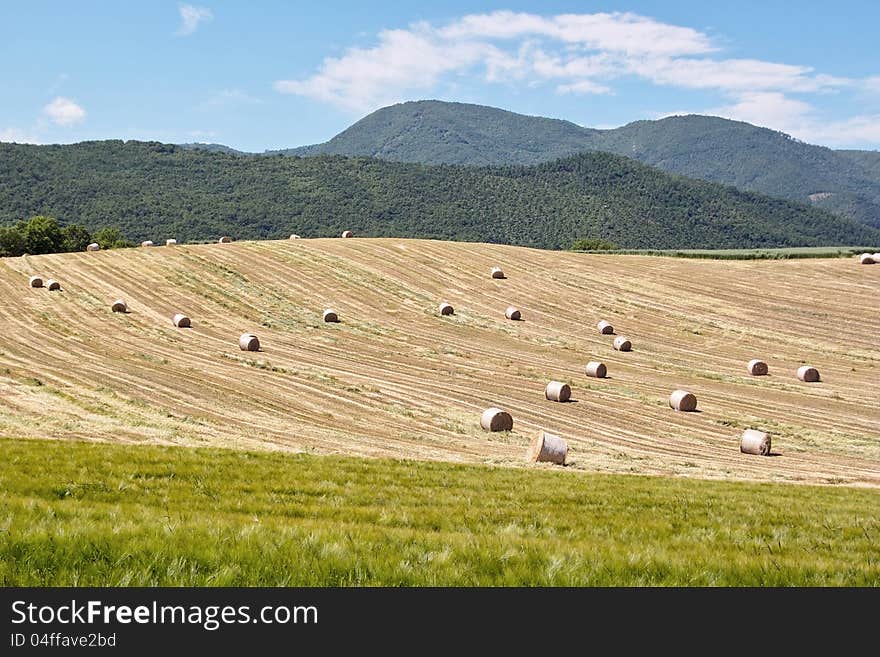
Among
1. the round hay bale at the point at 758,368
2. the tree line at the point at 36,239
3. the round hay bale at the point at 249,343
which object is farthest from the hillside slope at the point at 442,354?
the tree line at the point at 36,239

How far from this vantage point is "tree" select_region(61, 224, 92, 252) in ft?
333

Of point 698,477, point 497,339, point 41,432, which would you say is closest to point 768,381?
point 497,339

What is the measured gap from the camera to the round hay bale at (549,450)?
20.6m

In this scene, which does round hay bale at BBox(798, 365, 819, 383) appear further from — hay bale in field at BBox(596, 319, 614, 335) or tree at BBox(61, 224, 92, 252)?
tree at BBox(61, 224, 92, 252)

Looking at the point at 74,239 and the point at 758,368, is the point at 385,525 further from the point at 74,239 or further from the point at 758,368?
the point at 74,239

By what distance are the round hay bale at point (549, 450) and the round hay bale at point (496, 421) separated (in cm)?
479

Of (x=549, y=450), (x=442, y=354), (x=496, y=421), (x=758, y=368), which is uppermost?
(x=758, y=368)

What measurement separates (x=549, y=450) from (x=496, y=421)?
16.8 ft

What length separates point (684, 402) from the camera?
97.5ft

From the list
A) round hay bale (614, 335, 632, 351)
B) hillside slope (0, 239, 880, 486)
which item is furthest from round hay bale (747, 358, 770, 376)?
round hay bale (614, 335, 632, 351)

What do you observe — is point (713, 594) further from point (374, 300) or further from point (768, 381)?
point (374, 300)

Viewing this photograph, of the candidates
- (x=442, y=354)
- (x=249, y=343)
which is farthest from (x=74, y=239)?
(x=442, y=354)

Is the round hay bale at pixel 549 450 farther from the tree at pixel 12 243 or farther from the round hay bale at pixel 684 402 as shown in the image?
the tree at pixel 12 243

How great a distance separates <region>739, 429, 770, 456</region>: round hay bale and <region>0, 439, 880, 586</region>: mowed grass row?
23.3 feet
